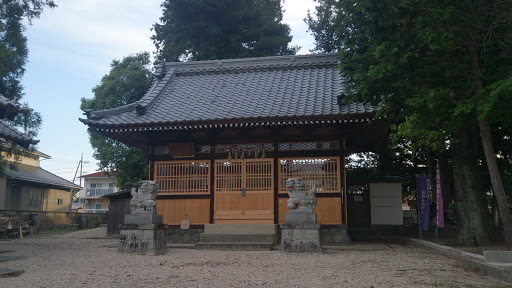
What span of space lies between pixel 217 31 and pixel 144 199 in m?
13.7

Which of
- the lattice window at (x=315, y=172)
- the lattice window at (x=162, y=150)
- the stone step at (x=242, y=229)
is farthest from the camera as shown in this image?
the lattice window at (x=162, y=150)

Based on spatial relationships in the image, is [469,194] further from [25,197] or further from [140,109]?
[25,197]

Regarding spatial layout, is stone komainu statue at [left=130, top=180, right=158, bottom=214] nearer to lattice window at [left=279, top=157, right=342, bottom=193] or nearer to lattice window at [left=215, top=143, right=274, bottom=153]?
lattice window at [left=215, top=143, right=274, bottom=153]

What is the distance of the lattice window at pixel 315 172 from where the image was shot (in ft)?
37.8

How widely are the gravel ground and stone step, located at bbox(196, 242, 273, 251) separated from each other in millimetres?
736

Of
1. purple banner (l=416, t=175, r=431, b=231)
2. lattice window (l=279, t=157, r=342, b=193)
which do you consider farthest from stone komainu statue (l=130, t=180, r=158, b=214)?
purple banner (l=416, t=175, r=431, b=231)

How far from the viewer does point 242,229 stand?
1139 centimetres

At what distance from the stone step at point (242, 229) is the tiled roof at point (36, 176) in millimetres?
17032

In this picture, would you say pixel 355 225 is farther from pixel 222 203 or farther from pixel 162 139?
pixel 162 139

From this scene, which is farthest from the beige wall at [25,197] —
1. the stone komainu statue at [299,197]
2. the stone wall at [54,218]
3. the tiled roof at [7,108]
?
the stone komainu statue at [299,197]

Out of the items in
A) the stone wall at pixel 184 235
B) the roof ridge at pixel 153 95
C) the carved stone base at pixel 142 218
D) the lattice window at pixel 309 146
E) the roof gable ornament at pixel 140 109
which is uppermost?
the roof ridge at pixel 153 95

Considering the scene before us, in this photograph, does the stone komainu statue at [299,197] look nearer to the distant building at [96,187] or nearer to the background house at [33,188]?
the background house at [33,188]

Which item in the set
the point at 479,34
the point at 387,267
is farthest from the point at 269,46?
the point at 387,267

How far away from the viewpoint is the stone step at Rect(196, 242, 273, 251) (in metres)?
10.2
